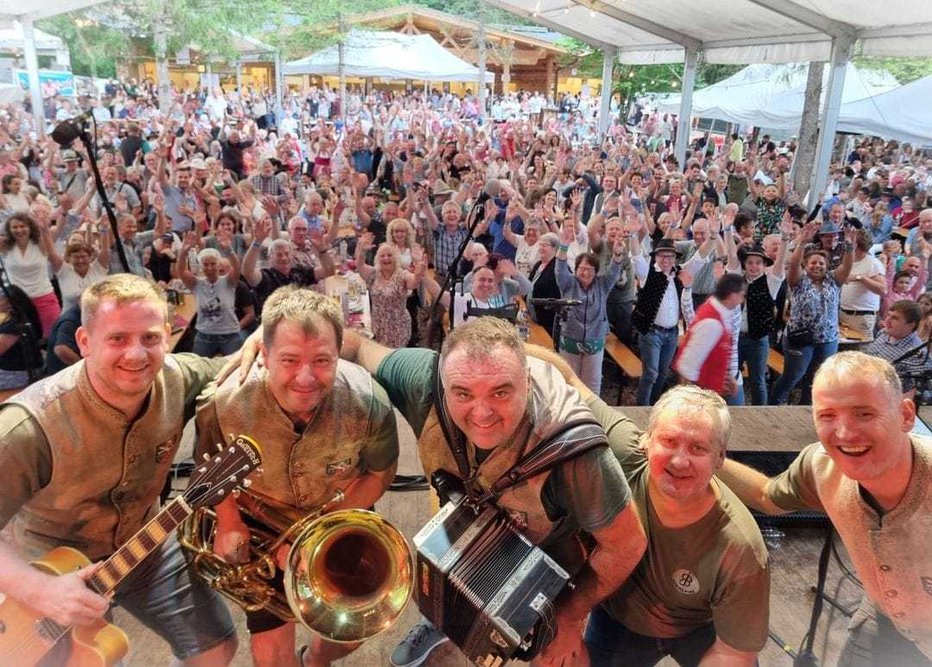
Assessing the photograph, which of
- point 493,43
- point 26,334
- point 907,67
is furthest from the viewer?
point 493,43

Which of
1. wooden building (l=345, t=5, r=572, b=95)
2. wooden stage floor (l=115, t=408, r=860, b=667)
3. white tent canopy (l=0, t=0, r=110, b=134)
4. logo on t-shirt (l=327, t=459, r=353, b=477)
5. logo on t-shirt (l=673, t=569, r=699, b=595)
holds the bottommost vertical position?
wooden stage floor (l=115, t=408, r=860, b=667)

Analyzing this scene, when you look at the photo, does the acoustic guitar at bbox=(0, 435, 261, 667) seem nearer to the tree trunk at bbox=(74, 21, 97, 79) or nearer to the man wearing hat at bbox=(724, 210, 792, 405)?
the man wearing hat at bbox=(724, 210, 792, 405)

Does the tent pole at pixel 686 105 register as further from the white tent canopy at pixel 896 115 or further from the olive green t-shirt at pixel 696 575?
the olive green t-shirt at pixel 696 575

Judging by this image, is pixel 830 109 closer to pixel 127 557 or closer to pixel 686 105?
pixel 686 105

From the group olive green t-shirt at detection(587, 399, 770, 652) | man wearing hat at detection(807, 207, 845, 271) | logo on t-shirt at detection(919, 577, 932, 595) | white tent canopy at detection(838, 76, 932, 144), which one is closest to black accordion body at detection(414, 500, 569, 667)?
olive green t-shirt at detection(587, 399, 770, 652)

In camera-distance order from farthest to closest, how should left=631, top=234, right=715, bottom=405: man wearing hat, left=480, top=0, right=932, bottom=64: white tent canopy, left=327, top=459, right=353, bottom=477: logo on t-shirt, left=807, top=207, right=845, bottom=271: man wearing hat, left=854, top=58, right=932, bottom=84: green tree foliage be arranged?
left=854, top=58, right=932, bottom=84: green tree foliage < left=480, top=0, right=932, bottom=64: white tent canopy < left=807, top=207, right=845, bottom=271: man wearing hat < left=631, top=234, right=715, bottom=405: man wearing hat < left=327, top=459, right=353, bottom=477: logo on t-shirt

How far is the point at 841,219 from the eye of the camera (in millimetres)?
8234

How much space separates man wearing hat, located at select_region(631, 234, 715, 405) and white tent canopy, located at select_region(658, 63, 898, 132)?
9320mm

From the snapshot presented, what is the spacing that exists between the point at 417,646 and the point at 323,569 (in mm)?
808

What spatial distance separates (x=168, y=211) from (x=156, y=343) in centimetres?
658

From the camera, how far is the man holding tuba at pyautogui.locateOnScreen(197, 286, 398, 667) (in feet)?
6.80

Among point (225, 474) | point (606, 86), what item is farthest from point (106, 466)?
point (606, 86)

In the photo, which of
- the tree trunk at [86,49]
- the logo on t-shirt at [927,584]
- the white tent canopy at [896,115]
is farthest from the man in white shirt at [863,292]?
the tree trunk at [86,49]

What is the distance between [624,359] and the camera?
618 cm
